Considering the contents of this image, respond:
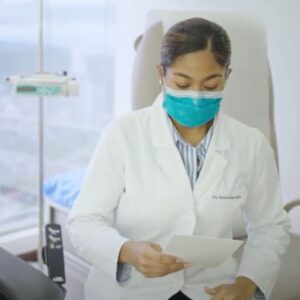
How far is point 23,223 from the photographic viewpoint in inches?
105

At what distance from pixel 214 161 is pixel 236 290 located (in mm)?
330

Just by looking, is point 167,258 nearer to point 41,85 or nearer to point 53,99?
point 41,85

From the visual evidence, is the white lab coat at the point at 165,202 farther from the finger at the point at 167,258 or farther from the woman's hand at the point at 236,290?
the finger at the point at 167,258

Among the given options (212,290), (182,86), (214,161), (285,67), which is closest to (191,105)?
(182,86)

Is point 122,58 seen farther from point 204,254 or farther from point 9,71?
point 204,254

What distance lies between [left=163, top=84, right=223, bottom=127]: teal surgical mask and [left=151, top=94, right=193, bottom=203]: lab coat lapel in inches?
2.1

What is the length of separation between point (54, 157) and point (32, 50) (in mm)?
686

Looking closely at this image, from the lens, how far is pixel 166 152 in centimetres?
121

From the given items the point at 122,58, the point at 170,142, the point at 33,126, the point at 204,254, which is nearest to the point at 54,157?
the point at 33,126

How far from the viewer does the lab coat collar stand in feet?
3.97

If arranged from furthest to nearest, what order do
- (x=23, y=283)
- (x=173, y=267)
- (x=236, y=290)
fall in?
(x=236, y=290), (x=173, y=267), (x=23, y=283)

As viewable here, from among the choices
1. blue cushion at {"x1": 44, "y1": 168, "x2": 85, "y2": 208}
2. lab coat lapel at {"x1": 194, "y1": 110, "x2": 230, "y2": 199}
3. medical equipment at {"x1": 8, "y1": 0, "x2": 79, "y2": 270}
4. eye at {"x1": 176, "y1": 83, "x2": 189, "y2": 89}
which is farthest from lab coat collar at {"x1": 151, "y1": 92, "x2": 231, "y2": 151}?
blue cushion at {"x1": 44, "y1": 168, "x2": 85, "y2": 208}

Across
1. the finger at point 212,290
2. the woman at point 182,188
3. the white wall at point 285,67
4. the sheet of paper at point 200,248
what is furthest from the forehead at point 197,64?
the white wall at point 285,67

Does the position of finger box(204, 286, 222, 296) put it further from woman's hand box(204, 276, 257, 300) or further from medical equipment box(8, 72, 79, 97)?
medical equipment box(8, 72, 79, 97)
